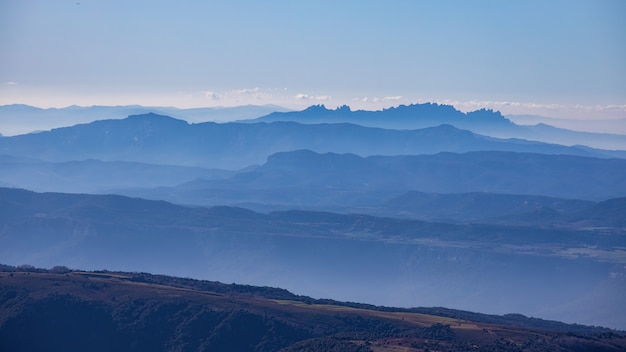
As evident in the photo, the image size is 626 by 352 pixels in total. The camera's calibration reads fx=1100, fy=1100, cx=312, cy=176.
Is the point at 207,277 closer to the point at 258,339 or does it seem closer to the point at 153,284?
the point at 153,284

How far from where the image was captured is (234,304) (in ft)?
333

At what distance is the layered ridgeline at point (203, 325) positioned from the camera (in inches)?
3538

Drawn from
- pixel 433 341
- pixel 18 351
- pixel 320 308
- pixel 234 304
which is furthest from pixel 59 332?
pixel 433 341

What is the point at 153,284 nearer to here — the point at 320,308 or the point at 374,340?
the point at 320,308

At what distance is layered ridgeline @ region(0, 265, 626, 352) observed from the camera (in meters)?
89.9

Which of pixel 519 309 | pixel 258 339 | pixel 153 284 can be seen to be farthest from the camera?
pixel 519 309

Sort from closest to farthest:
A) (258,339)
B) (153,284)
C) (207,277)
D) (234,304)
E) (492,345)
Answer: (492,345), (258,339), (234,304), (153,284), (207,277)

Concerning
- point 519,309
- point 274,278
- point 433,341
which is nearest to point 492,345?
point 433,341

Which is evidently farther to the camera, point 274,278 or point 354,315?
point 274,278

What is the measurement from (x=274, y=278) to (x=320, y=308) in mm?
91173

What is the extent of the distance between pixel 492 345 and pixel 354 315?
17488 mm

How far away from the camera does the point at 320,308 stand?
Answer: 10481 centimetres

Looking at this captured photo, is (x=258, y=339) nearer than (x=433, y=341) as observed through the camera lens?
No

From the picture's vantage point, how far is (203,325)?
96.8 meters
